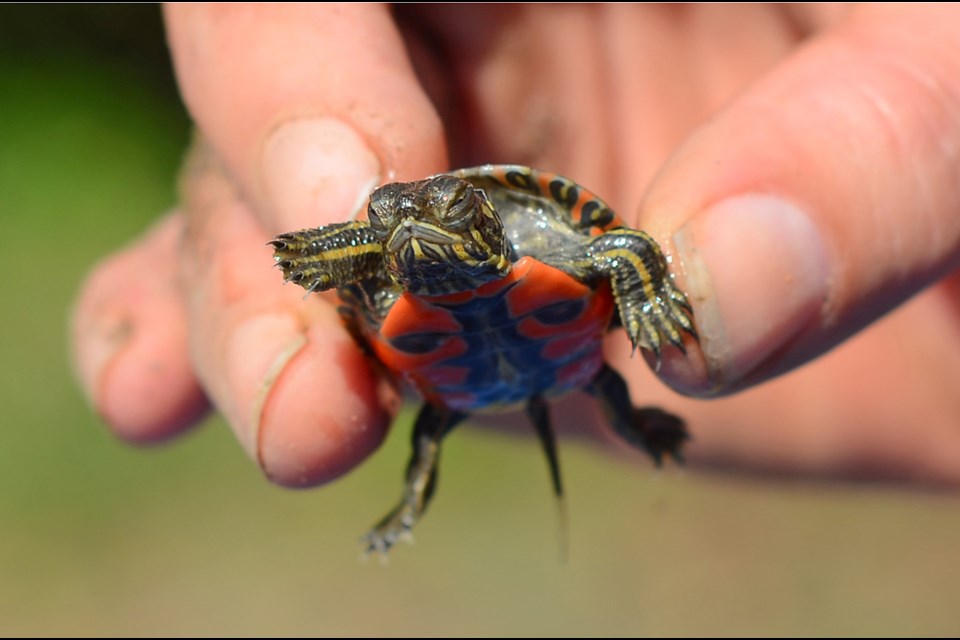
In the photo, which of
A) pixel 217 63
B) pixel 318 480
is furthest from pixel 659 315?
pixel 217 63

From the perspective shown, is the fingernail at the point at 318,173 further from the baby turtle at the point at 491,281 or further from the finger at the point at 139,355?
the finger at the point at 139,355

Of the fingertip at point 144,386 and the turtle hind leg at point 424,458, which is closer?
the turtle hind leg at point 424,458

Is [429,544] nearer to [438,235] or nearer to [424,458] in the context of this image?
[424,458]

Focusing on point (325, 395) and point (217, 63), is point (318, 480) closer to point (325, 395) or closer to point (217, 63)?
point (325, 395)

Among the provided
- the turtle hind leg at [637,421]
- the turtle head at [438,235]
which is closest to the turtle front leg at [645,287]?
the turtle head at [438,235]

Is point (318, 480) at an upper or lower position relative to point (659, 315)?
lower
